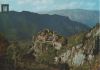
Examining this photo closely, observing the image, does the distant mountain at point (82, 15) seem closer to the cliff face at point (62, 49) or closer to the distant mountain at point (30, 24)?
the distant mountain at point (30, 24)

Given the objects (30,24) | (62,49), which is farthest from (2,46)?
(62,49)

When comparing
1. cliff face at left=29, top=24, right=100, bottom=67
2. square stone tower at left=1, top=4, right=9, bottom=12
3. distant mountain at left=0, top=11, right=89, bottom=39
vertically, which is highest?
square stone tower at left=1, top=4, right=9, bottom=12

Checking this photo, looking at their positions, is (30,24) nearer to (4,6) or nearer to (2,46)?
(4,6)

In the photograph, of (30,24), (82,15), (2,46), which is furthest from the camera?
(82,15)

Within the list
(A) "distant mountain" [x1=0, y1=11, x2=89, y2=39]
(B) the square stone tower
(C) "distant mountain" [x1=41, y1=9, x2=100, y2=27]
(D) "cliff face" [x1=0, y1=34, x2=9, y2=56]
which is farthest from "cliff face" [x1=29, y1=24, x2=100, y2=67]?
(B) the square stone tower

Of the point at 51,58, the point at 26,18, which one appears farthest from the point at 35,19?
the point at 51,58

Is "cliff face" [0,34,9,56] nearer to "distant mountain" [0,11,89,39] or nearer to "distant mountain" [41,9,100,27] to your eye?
"distant mountain" [0,11,89,39]
